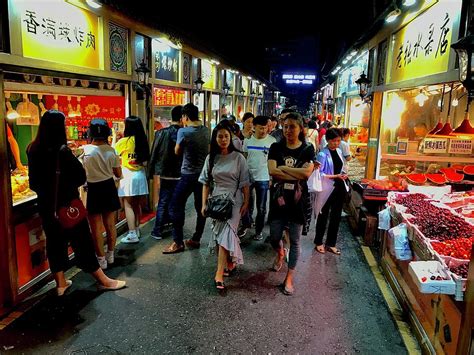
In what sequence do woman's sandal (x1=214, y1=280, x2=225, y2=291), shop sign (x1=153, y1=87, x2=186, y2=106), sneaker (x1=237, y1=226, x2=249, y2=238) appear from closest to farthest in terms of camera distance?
woman's sandal (x1=214, y1=280, x2=225, y2=291) → sneaker (x1=237, y1=226, x2=249, y2=238) → shop sign (x1=153, y1=87, x2=186, y2=106)

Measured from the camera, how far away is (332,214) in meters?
6.14

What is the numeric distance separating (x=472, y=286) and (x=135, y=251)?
4.70 meters

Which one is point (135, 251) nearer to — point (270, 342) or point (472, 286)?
point (270, 342)

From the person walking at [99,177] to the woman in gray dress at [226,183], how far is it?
135cm

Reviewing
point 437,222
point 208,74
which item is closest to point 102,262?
point 437,222

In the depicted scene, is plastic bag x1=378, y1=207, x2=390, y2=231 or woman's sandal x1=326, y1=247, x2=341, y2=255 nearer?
plastic bag x1=378, y1=207, x2=390, y2=231

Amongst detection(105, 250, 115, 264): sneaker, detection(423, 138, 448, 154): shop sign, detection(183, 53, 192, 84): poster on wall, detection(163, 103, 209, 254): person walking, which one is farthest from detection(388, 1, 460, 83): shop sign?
detection(183, 53, 192, 84): poster on wall

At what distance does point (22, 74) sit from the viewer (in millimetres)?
4410

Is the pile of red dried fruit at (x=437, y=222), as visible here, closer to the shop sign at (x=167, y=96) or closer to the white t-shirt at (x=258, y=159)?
the white t-shirt at (x=258, y=159)

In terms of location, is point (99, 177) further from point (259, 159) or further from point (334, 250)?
point (334, 250)

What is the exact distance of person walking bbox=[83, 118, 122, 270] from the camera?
16.7 ft

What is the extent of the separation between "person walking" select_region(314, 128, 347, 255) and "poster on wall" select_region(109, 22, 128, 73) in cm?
374

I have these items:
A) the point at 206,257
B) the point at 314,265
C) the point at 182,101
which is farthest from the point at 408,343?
the point at 182,101

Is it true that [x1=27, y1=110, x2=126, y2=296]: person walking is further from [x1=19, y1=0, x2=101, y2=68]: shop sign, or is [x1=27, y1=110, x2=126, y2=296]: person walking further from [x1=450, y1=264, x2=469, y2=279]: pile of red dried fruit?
[x1=450, y1=264, x2=469, y2=279]: pile of red dried fruit
